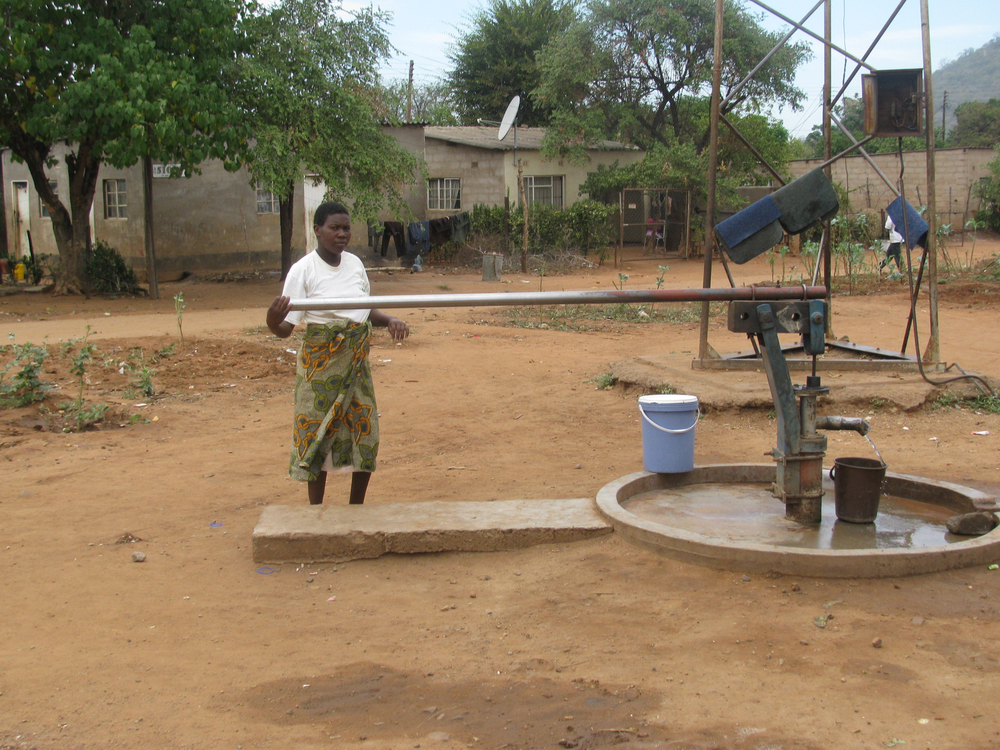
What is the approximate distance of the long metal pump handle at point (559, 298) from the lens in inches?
134

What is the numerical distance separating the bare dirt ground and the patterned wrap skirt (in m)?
0.54

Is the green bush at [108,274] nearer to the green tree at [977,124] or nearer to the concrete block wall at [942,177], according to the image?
the concrete block wall at [942,177]

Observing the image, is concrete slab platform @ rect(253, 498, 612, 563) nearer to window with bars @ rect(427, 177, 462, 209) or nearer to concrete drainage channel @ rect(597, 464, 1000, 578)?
concrete drainage channel @ rect(597, 464, 1000, 578)

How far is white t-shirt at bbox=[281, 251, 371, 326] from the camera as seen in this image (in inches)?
150

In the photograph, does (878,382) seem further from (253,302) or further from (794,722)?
(253,302)

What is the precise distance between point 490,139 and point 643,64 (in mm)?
4831

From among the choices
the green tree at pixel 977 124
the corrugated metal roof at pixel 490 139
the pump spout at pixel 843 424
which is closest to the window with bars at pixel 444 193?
the corrugated metal roof at pixel 490 139

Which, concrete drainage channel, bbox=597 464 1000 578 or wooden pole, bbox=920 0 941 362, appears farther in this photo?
wooden pole, bbox=920 0 941 362

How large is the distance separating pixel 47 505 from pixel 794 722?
3.83 m

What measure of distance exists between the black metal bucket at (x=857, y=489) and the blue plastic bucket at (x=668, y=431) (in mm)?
727

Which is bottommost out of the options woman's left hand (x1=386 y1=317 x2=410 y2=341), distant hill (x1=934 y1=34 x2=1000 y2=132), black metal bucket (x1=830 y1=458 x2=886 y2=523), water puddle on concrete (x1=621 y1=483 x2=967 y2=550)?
A: water puddle on concrete (x1=621 y1=483 x2=967 y2=550)

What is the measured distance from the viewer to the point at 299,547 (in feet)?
11.8

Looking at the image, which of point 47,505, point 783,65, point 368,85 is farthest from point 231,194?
point 47,505

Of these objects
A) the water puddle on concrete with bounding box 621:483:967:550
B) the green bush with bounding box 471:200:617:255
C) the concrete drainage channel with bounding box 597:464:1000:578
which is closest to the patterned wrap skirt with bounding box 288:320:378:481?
the concrete drainage channel with bounding box 597:464:1000:578
